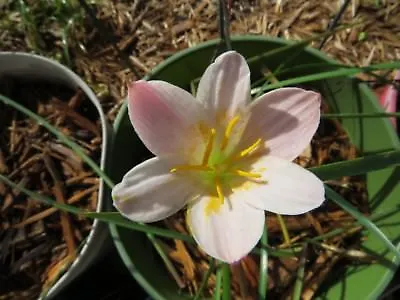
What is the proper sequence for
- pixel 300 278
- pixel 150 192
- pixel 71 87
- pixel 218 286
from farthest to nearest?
1. pixel 71 87
2. pixel 300 278
3. pixel 218 286
4. pixel 150 192

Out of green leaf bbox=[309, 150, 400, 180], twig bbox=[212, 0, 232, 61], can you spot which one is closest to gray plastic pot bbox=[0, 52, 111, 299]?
twig bbox=[212, 0, 232, 61]

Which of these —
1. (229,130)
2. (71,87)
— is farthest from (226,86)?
(71,87)

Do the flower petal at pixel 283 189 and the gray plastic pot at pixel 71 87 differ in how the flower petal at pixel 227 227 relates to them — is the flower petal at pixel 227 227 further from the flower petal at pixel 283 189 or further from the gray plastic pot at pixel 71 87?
the gray plastic pot at pixel 71 87

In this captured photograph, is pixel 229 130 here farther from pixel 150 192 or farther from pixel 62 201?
pixel 62 201

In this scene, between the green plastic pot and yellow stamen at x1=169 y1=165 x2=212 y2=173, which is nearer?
yellow stamen at x1=169 y1=165 x2=212 y2=173

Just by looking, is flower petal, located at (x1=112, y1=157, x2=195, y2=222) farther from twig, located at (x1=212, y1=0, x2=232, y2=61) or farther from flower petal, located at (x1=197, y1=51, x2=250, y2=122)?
twig, located at (x1=212, y1=0, x2=232, y2=61)

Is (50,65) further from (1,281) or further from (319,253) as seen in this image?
(319,253)

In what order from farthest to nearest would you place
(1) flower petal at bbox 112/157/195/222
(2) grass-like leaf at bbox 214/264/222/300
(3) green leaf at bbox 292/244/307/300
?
(3) green leaf at bbox 292/244/307/300 < (2) grass-like leaf at bbox 214/264/222/300 < (1) flower petal at bbox 112/157/195/222

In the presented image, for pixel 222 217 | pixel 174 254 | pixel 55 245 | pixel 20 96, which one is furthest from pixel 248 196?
pixel 20 96
